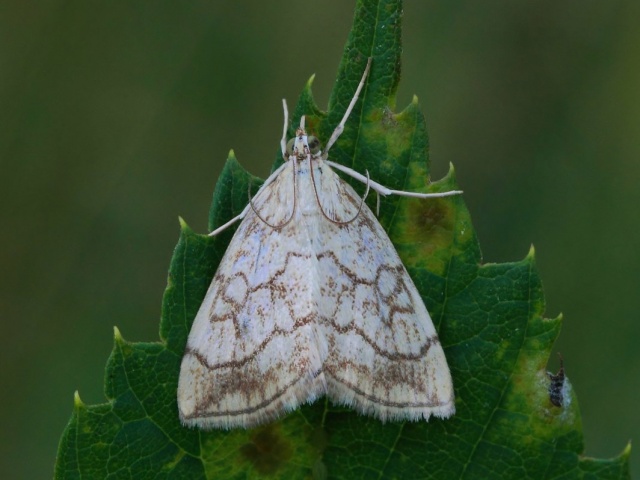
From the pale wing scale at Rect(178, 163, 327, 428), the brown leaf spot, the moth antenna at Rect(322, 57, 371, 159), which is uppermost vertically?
the moth antenna at Rect(322, 57, 371, 159)

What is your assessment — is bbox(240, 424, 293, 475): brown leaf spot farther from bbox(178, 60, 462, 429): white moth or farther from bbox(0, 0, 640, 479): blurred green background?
bbox(0, 0, 640, 479): blurred green background

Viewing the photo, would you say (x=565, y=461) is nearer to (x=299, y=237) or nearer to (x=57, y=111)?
(x=299, y=237)

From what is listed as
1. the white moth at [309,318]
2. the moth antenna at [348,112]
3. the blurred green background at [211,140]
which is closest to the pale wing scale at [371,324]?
the white moth at [309,318]

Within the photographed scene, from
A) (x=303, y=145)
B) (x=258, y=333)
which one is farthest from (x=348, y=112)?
(x=258, y=333)

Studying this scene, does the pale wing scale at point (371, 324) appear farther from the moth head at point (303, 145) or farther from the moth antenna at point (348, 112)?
the moth antenna at point (348, 112)

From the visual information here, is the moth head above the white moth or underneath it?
above

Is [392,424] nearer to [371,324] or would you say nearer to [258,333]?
[371,324]

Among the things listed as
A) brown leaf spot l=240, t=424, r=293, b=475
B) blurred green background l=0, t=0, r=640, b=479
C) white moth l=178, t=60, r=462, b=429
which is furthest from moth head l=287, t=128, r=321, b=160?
blurred green background l=0, t=0, r=640, b=479
